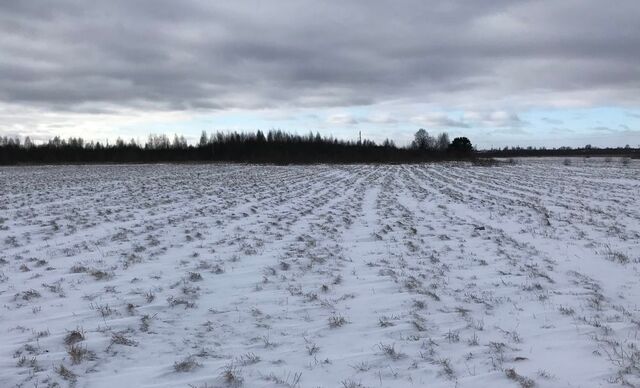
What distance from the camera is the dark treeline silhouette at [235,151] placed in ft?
323

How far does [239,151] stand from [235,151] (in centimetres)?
138

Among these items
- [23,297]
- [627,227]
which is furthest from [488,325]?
[627,227]

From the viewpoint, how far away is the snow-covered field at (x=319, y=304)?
4.28m

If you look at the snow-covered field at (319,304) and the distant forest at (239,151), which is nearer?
the snow-covered field at (319,304)

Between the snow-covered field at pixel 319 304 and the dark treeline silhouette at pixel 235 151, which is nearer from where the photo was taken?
the snow-covered field at pixel 319 304

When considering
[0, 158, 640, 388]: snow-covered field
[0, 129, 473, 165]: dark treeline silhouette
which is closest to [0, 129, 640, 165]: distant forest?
[0, 129, 473, 165]: dark treeline silhouette

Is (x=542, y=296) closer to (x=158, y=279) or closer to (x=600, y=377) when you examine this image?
(x=600, y=377)

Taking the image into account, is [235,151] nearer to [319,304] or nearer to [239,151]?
[239,151]

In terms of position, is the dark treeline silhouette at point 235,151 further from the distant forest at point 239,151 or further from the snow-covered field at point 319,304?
the snow-covered field at point 319,304

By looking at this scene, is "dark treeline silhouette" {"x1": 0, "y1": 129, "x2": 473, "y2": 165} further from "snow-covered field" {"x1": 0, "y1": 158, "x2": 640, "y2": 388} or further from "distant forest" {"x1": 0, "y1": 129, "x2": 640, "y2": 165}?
"snow-covered field" {"x1": 0, "y1": 158, "x2": 640, "y2": 388}

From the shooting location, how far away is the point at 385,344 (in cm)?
487

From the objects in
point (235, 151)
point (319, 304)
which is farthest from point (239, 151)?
point (319, 304)

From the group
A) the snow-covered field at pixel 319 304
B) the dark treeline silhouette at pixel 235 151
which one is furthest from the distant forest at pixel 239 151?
the snow-covered field at pixel 319 304

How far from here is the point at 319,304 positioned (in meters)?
6.12
